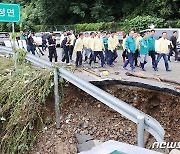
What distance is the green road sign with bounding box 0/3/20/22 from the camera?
9422mm

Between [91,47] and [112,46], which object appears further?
[112,46]

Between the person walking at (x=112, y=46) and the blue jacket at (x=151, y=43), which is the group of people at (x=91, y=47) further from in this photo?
the blue jacket at (x=151, y=43)

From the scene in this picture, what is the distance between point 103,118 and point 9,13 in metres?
4.06

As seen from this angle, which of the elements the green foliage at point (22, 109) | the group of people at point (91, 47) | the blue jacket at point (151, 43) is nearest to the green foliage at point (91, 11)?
the group of people at point (91, 47)

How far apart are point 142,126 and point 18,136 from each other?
4163 mm

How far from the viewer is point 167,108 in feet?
30.2

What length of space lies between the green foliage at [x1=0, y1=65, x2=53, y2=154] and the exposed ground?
1.11 ft

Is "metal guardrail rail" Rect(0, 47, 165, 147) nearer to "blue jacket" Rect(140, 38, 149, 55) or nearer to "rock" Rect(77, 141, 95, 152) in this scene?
"rock" Rect(77, 141, 95, 152)

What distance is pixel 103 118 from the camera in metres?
9.01

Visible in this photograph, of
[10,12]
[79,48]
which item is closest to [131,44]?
[79,48]

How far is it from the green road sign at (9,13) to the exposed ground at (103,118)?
8.39 ft

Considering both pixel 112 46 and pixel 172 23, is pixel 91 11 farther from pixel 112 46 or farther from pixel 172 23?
pixel 112 46

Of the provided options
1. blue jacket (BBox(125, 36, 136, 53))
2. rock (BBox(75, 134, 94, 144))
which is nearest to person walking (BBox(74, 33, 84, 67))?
blue jacket (BBox(125, 36, 136, 53))

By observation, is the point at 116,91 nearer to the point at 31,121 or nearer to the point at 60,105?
the point at 60,105
